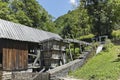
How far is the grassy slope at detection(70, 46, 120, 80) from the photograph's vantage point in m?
25.2

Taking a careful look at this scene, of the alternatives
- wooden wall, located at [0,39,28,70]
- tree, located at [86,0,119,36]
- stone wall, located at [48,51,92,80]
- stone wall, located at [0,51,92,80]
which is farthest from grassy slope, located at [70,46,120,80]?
tree, located at [86,0,119,36]

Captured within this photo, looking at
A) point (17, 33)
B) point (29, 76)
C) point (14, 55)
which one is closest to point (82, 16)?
point (17, 33)

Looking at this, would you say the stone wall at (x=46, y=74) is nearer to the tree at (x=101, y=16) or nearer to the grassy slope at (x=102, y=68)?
the grassy slope at (x=102, y=68)

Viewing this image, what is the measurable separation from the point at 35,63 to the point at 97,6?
66.4 ft

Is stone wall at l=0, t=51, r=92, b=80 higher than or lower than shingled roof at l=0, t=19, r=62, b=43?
lower

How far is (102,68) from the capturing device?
92.5 feet

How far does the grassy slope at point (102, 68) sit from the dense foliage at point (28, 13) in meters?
21.6

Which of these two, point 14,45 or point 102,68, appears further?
point 14,45

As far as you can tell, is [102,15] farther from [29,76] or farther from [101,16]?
[29,76]

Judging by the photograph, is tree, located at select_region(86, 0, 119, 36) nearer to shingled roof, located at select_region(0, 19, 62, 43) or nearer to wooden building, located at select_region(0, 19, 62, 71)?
shingled roof, located at select_region(0, 19, 62, 43)

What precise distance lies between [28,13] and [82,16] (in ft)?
35.5

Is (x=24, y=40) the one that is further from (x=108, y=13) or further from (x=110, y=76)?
(x=108, y=13)

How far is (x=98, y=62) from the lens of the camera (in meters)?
32.0

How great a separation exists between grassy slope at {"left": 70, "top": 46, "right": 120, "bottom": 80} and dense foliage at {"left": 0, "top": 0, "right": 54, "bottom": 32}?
70.8ft
